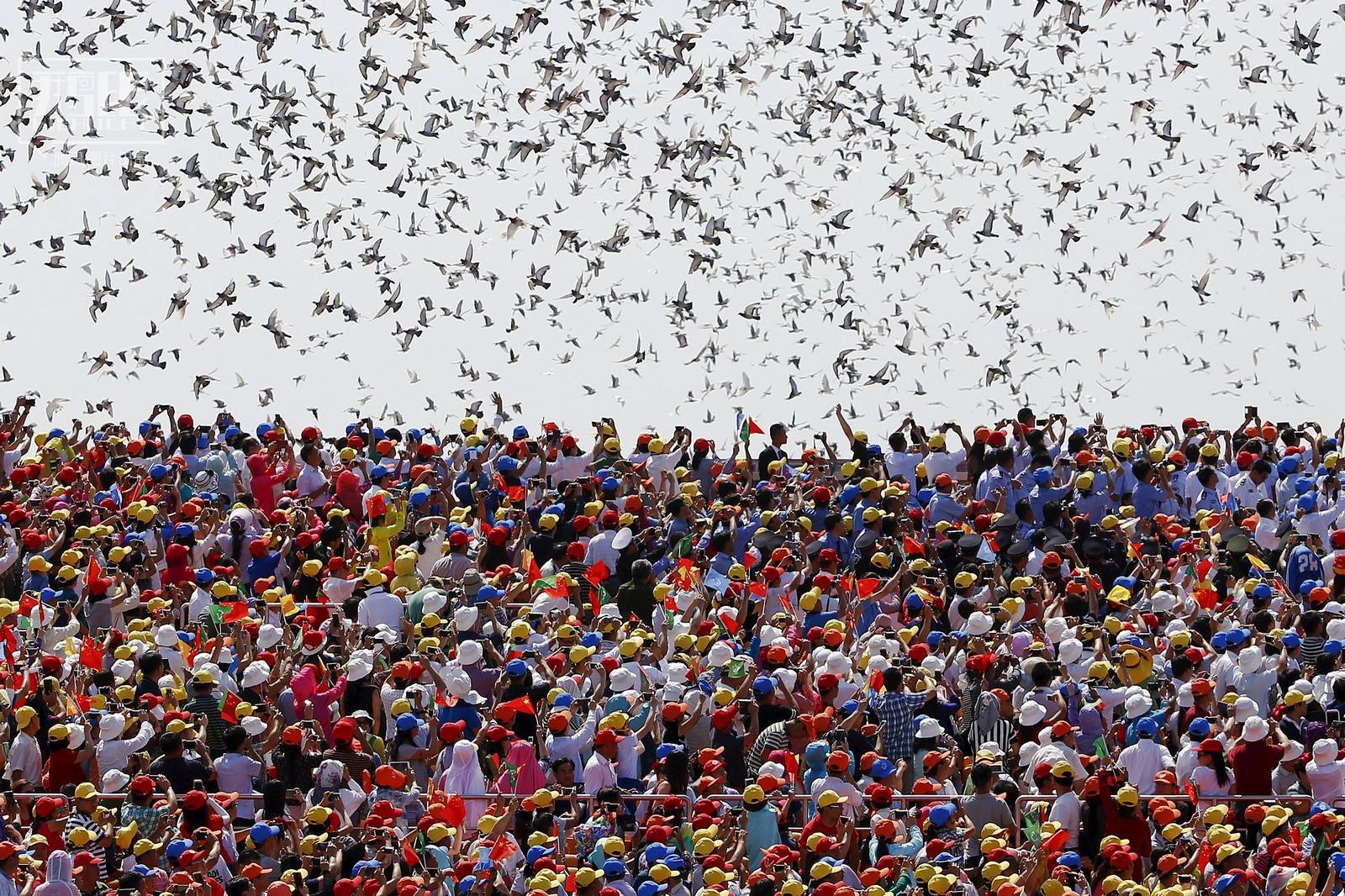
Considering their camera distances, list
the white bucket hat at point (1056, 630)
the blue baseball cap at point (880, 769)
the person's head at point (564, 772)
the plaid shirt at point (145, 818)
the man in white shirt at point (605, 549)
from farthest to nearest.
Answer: the man in white shirt at point (605, 549), the white bucket hat at point (1056, 630), the person's head at point (564, 772), the blue baseball cap at point (880, 769), the plaid shirt at point (145, 818)

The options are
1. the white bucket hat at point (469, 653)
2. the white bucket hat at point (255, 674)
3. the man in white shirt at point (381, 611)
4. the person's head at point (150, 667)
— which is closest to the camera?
the white bucket hat at point (255, 674)

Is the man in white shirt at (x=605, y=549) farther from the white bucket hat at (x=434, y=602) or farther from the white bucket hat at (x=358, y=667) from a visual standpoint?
the white bucket hat at (x=358, y=667)

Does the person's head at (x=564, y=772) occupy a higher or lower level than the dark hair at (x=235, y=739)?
lower

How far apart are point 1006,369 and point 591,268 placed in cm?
643

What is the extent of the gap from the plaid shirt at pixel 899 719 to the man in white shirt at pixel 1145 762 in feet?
4.95

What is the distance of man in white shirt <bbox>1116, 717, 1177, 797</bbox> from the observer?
1905 centimetres

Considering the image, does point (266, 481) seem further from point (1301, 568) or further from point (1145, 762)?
point (1145, 762)

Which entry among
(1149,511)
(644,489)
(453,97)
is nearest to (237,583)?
(644,489)

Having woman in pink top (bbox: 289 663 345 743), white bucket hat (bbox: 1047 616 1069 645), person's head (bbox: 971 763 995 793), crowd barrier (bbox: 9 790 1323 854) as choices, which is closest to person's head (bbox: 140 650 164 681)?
woman in pink top (bbox: 289 663 345 743)

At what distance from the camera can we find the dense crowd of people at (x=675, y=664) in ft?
58.5

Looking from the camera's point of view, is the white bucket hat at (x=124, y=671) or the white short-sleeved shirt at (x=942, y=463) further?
the white short-sleeved shirt at (x=942, y=463)

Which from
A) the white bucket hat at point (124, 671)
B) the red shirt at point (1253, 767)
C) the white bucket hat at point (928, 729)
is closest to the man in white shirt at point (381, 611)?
the white bucket hat at point (124, 671)

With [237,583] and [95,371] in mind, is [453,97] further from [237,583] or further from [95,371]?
[237,583]

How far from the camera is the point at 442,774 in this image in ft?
62.7
